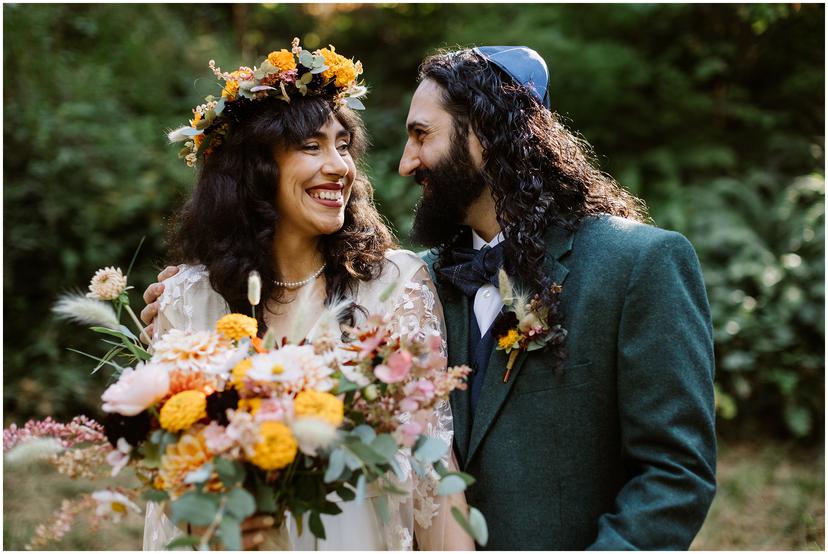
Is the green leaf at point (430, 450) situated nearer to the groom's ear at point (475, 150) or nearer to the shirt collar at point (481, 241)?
the shirt collar at point (481, 241)

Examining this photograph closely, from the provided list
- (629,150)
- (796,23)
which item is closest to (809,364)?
(629,150)

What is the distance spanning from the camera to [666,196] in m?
6.90

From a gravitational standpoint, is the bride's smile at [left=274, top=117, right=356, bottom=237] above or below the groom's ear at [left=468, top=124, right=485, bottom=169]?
below

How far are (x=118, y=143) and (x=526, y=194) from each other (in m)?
5.21

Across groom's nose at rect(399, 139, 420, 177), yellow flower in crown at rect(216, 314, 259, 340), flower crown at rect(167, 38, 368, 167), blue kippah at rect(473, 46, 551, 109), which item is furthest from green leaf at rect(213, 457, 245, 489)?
blue kippah at rect(473, 46, 551, 109)

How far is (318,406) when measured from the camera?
4.95 ft

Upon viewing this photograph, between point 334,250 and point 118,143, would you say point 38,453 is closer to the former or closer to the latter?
point 334,250

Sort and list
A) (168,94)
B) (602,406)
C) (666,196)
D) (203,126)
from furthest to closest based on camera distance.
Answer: (168,94) → (666,196) → (203,126) → (602,406)

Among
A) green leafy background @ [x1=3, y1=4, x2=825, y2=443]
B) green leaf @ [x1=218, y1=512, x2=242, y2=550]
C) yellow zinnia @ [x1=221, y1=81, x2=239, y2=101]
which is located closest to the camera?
green leaf @ [x1=218, y1=512, x2=242, y2=550]

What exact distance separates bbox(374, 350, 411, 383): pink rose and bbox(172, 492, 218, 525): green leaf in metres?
0.43

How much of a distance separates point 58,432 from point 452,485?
96 cm

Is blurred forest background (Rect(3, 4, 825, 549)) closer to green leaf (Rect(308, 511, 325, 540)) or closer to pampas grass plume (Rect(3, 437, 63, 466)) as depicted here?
pampas grass plume (Rect(3, 437, 63, 466))

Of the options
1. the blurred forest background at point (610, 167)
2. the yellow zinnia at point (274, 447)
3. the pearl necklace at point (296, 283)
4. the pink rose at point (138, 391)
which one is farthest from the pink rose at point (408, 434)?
the blurred forest background at point (610, 167)

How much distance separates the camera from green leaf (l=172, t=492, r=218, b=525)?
58.0 inches
